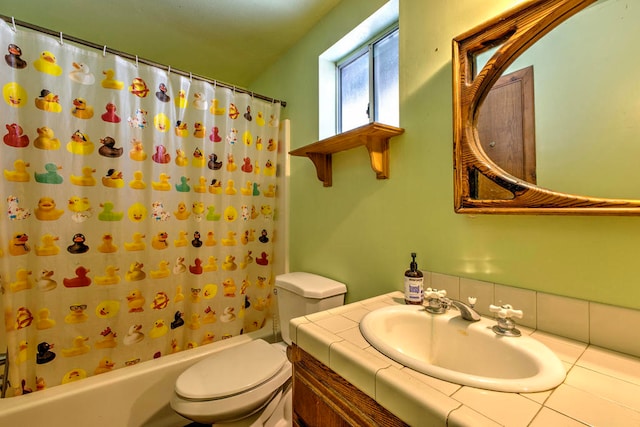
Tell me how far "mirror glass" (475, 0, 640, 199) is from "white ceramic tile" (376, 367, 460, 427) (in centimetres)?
60

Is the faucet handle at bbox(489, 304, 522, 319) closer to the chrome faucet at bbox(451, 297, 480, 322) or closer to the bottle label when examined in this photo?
the chrome faucet at bbox(451, 297, 480, 322)

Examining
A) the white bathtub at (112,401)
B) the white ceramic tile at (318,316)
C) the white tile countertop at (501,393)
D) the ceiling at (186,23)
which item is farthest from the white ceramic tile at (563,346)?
the ceiling at (186,23)

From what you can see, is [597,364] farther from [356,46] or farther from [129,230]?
[129,230]

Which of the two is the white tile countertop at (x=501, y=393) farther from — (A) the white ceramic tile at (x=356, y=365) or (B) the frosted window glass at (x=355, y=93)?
(B) the frosted window glass at (x=355, y=93)

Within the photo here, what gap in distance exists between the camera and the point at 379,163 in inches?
45.8

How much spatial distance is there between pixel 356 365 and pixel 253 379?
2.25 ft

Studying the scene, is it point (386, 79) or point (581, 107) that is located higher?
point (386, 79)

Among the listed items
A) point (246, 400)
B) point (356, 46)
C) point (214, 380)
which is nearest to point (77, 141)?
point (214, 380)

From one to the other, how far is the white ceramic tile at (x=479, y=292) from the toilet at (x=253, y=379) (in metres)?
0.58

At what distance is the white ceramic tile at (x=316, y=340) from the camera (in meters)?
0.69

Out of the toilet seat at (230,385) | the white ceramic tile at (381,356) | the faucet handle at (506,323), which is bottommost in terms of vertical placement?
the toilet seat at (230,385)

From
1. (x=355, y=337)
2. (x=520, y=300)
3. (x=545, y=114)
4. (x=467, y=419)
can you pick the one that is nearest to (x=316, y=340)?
(x=355, y=337)

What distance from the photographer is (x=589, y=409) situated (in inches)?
18.1

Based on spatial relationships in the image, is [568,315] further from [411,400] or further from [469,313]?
[411,400]
